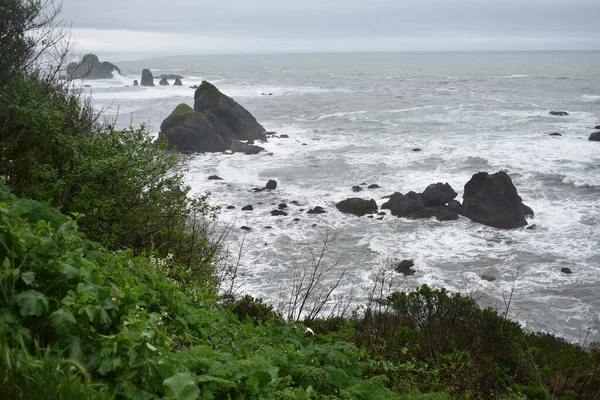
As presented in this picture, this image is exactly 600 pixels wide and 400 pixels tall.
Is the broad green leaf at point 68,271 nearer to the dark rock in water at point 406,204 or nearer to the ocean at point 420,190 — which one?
the ocean at point 420,190

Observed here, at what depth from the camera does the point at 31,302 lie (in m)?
2.98

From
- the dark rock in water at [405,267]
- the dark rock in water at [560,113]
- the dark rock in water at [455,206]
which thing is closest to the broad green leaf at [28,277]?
the dark rock in water at [405,267]

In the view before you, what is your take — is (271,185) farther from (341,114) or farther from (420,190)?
(341,114)

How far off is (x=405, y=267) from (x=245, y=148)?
86.6ft

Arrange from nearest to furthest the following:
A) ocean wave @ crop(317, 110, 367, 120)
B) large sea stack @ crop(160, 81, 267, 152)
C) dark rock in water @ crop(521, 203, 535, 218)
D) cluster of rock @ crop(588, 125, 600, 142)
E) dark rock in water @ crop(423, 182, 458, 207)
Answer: dark rock in water @ crop(521, 203, 535, 218)
dark rock in water @ crop(423, 182, 458, 207)
large sea stack @ crop(160, 81, 267, 152)
cluster of rock @ crop(588, 125, 600, 142)
ocean wave @ crop(317, 110, 367, 120)

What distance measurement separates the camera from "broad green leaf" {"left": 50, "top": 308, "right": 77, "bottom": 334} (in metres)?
2.92

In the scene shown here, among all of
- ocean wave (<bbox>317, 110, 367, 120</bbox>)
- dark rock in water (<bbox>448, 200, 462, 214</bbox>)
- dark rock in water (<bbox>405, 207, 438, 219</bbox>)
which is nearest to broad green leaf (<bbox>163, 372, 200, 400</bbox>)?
dark rock in water (<bbox>405, 207, 438, 219</bbox>)

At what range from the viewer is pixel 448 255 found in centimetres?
2400

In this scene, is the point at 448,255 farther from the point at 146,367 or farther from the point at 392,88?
the point at 392,88

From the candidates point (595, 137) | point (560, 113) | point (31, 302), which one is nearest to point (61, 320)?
point (31, 302)

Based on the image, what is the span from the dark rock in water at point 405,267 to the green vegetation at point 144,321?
33.6 ft

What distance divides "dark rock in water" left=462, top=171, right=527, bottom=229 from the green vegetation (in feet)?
55.4

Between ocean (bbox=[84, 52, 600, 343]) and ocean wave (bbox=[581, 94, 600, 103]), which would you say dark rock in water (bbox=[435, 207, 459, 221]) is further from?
ocean wave (bbox=[581, 94, 600, 103])

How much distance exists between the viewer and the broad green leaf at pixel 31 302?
2.93 metres
